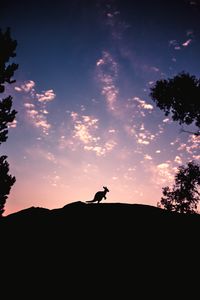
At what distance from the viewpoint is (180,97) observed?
2891 centimetres

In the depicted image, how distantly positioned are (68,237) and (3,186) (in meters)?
19.0

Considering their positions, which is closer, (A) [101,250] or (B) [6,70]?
(A) [101,250]

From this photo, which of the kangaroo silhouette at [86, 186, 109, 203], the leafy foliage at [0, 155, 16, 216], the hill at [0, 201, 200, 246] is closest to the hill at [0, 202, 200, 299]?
the hill at [0, 201, 200, 246]

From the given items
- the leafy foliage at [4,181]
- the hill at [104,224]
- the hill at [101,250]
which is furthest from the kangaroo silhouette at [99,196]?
the leafy foliage at [4,181]

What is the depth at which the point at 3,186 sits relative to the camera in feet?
88.7

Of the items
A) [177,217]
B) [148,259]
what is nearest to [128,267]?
[148,259]

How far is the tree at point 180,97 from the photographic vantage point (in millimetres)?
28250

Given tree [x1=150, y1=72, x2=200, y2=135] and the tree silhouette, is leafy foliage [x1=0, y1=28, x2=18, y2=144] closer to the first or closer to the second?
the tree silhouette

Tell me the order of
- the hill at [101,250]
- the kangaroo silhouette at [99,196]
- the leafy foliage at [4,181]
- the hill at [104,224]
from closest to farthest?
the hill at [101,250] < the hill at [104,224] < the kangaroo silhouette at [99,196] < the leafy foliage at [4,181]

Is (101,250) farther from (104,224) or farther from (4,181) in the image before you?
(4,181)

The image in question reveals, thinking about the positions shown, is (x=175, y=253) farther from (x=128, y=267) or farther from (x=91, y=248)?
(x=91, y=248)

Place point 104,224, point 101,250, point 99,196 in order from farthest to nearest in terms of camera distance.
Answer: point 99,196 < point 104,224 < point 101,250

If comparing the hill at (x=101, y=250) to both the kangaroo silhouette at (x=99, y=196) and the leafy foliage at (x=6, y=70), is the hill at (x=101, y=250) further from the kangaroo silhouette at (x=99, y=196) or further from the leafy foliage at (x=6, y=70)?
the leafy foliage at (x=6, y=70)

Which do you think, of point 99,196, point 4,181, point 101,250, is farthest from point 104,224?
point 4,181
